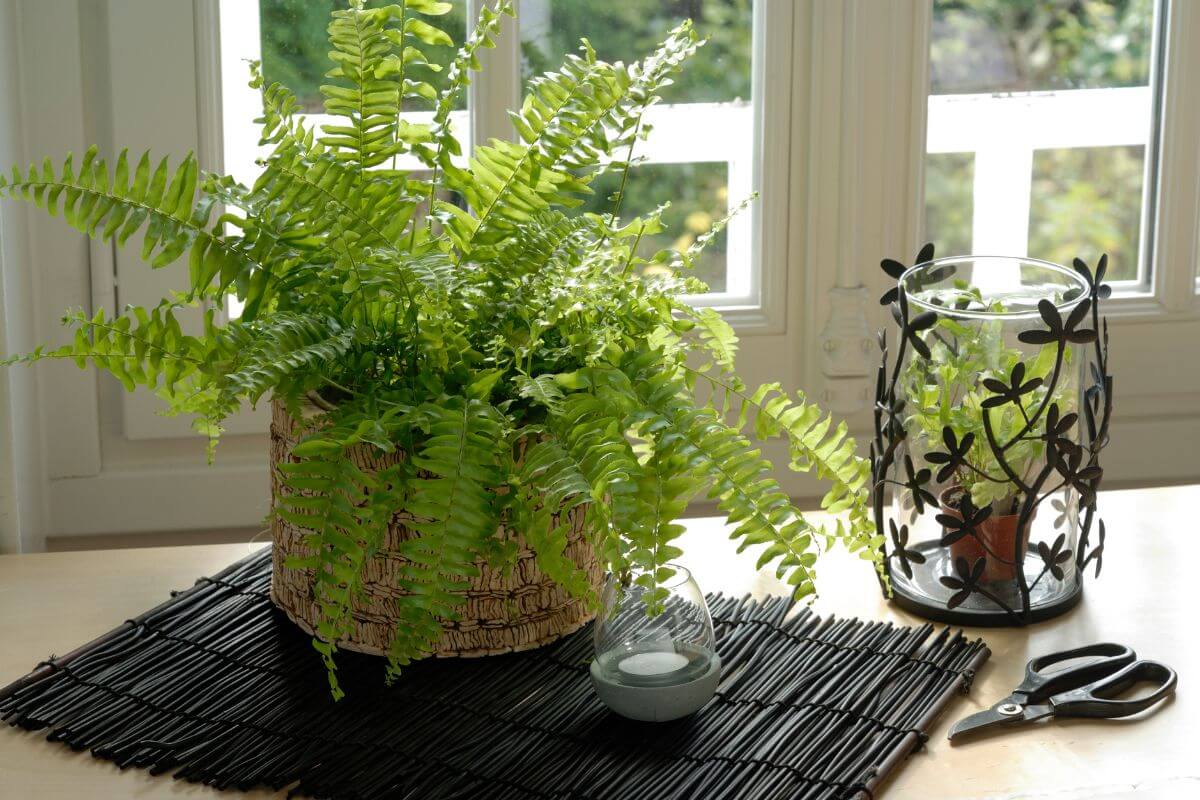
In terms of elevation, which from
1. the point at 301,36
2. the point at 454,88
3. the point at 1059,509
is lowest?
the point at 1059,509

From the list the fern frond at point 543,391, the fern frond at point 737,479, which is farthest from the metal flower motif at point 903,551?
the fern frond at point 543,391

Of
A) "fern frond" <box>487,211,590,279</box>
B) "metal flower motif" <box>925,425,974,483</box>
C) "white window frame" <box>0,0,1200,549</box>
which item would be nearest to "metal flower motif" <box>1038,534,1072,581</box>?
"metal flower motif" <box>925,425,974,483</box>

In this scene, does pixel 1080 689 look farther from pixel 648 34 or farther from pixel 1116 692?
pixel 648 34

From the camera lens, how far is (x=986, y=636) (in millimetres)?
1124

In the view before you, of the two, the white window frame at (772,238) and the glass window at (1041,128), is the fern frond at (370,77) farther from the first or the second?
the glass window at (1041,128)

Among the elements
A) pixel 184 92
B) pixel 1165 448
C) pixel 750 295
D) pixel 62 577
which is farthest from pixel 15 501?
pixel 1165 448

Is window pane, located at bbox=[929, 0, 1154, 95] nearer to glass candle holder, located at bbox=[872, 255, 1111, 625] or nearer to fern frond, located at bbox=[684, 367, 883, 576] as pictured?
glass candle holder, located at bbox=[872, 255, 1111, 625]

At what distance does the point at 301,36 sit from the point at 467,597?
0.88 meters

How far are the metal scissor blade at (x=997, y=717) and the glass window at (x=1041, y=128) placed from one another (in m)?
0.97

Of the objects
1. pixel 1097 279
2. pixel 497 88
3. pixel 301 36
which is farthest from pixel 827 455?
pixel 301 36

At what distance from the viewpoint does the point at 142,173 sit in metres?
0.97

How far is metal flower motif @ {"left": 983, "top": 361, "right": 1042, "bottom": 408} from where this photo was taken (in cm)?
106

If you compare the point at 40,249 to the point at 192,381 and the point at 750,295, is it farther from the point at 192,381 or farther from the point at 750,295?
the point at 750,295

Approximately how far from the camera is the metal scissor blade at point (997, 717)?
0.96m
